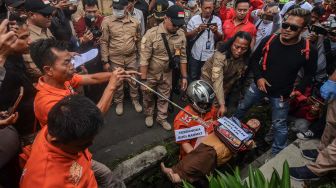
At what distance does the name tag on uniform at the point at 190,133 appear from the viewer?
3.96m

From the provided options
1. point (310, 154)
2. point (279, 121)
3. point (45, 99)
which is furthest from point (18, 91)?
point (310, 154)

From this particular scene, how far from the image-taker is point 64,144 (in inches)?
85.1

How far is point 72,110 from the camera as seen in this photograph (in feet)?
7.03

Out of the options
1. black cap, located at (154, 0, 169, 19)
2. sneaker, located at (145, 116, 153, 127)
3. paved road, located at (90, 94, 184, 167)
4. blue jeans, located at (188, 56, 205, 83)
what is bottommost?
paved road, located at (90, 94, 184, 167)

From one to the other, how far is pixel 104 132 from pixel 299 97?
3.65 meters

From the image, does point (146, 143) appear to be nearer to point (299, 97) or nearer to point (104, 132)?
point (104, 132)

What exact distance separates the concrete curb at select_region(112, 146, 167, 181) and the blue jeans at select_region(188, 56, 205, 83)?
2.32 m

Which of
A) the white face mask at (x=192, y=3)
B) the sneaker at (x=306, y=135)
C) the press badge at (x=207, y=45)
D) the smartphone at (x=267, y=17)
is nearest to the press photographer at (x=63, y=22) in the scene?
the press badge at (x=207, y=45)

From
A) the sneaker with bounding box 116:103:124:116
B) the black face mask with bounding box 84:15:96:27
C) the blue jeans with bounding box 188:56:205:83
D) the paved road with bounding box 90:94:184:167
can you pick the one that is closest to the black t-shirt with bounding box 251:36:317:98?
the blue jeans with bounding box 188:56:205:83

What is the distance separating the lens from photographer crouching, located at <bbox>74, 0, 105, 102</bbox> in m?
5.71

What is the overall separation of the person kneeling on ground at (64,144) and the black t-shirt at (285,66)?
3037mm

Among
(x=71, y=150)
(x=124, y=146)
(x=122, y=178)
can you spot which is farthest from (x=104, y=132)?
(x=71, y=150)

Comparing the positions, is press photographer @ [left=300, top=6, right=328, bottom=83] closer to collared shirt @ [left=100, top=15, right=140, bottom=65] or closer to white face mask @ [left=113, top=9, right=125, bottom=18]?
collared shirt @ [left=100, top=15, right=140, bottom=65]

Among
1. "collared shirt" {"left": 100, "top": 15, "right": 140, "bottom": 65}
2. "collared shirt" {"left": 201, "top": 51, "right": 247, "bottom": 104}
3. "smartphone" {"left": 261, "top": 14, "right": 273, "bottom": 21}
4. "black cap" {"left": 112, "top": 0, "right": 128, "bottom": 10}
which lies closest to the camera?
"collared shirt" {"left": 201, "top": 51, "right": 247, "bottom": 104}
